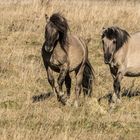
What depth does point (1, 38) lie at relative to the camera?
653 inches

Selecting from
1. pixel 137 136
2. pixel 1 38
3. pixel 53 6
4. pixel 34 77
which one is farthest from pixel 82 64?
pixel 53 6

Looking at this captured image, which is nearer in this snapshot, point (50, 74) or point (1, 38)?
point (50, 74)

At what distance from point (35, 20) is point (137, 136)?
11380mm

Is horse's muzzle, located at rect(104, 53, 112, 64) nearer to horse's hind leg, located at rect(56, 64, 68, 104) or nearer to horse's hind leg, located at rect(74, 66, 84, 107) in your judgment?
horse's hind leg, located at rect(56, 64, 68, 104)

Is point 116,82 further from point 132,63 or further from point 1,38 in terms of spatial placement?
point 1,38

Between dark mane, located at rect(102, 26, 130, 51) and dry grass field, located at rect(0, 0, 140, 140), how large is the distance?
118 centimetres

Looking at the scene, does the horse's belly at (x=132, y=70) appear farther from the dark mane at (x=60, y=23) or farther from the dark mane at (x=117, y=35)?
the dark mane at (x=60, y=23)

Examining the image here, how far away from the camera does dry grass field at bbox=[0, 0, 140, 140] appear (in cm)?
805

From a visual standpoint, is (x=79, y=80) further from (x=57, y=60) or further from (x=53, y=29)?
(x=53, y=29)

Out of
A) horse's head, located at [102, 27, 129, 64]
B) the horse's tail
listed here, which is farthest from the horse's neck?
the horse's tail

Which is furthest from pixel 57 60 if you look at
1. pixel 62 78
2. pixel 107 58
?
pixel 107 58

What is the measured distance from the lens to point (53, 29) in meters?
9.96

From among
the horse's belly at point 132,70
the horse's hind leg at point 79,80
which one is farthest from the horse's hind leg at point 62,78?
the horse's belly at point 132,70

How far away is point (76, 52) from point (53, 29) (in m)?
0.84
